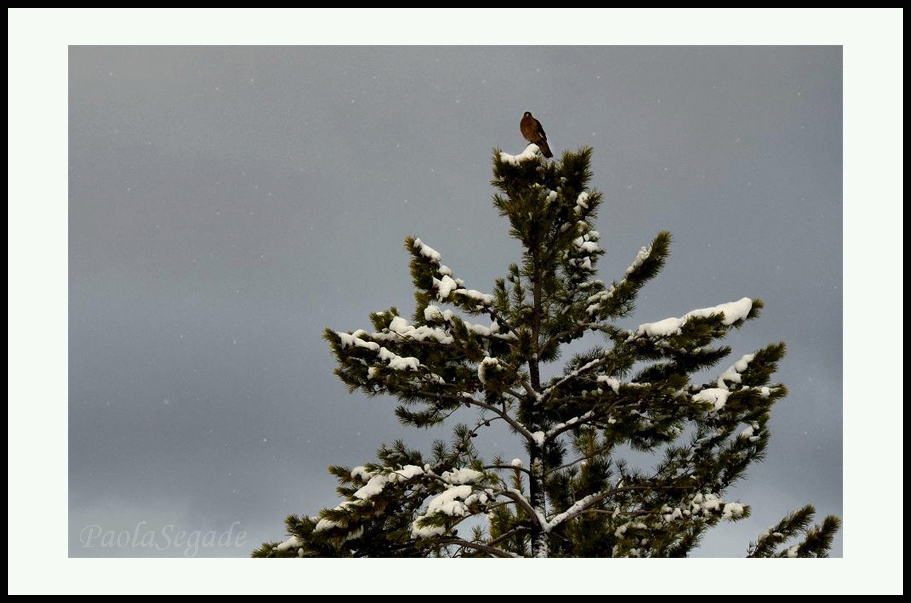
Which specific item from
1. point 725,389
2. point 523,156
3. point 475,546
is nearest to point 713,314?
point 725,389

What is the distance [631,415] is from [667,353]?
2.92 feet

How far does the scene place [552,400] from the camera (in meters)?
8.01

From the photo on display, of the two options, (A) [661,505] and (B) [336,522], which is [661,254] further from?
(B) [336,522]

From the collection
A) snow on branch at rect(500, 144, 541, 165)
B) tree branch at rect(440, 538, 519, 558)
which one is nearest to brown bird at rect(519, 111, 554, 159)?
snow on branch at rect(500, 144, 541, 165)

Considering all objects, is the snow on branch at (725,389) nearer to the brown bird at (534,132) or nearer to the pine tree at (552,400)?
the pine tree at (552,400)

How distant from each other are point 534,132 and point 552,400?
3.08 metres

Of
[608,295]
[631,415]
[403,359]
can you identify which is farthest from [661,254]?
[403,359]

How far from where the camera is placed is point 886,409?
15.6ft

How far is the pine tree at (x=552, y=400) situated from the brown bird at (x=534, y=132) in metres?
0.18

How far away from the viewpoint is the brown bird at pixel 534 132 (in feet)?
24.8

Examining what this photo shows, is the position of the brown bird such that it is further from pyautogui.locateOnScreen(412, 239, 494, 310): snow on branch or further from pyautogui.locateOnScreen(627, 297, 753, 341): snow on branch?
pyautogui.locateOnScreen(627, 297, 753, 341): snow on branch

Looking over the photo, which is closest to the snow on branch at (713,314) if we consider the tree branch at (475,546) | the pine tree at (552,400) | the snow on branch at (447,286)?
the pine tree at (552,400)

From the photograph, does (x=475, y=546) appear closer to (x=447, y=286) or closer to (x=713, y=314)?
(x=447, y=286)

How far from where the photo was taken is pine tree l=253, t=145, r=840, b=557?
22.7 feet
